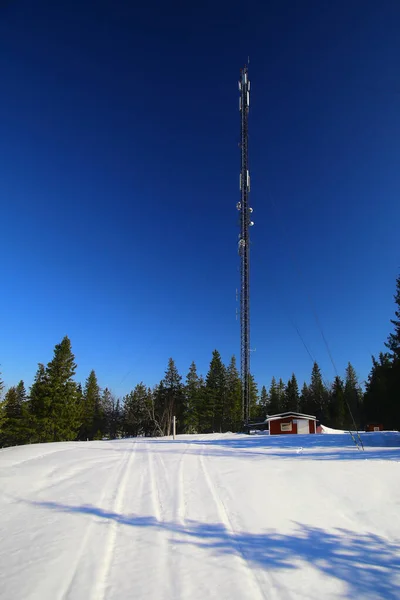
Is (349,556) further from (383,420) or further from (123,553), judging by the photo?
(383,420)

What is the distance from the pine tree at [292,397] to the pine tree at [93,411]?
40619 mm

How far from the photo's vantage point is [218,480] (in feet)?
24.5

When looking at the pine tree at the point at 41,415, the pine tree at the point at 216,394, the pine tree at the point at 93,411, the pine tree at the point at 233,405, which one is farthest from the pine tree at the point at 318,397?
the pine tree at the point at 41,415

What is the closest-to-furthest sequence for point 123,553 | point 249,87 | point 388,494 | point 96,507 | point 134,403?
point 123,553, point 96,507, point 388,494, point 249,87, point 134,403

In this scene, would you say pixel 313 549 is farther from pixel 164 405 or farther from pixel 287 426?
pixel 164 405

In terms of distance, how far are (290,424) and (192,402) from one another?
24338mm

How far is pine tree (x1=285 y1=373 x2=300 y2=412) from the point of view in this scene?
239 feet

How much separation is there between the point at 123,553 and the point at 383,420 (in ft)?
190

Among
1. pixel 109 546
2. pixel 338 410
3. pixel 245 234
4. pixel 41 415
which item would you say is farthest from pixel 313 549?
pixel 338 410

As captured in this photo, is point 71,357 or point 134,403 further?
point 134,403

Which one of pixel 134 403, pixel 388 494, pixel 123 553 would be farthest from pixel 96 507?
pixel 134 403

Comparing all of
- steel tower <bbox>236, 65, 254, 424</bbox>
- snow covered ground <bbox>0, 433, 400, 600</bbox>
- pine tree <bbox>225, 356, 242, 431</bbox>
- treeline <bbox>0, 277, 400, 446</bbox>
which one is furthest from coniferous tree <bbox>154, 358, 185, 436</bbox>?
snow covered ground <bbox>0, 433, 400, 600</bbox>

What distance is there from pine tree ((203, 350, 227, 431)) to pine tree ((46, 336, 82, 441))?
25.7m

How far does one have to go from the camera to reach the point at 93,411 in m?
61.0
